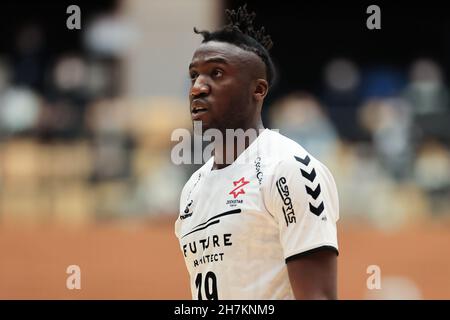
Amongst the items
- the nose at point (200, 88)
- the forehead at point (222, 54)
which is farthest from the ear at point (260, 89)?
the nose at point (200, 88)

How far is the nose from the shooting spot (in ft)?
14.2

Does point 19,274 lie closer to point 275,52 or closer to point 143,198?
point 143,198

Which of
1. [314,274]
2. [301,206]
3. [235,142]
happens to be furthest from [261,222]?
[235,142]

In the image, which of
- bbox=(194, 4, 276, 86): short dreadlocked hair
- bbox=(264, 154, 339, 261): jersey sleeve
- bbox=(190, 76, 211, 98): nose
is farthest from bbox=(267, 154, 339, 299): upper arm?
bbox=(194, 4, 276, 86): short dreadlocked hair

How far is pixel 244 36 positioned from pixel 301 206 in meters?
1.00

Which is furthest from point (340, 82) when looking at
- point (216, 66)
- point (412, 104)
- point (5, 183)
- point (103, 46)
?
point (216, 66)

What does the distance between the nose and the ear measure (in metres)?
0.25

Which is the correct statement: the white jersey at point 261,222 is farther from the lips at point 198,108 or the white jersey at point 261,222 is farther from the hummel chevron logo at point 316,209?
the lips at point 198,108

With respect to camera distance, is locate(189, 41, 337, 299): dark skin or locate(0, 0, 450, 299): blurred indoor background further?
locate(0, 0, 450, 299): blurred indoor background

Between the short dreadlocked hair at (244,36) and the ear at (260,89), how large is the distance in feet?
0.24

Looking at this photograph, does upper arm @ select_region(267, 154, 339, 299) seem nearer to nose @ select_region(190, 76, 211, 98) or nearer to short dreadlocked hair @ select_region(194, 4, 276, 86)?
nose @ select_region(190, 76, 211, 98)

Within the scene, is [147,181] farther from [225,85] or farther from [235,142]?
[225,85]

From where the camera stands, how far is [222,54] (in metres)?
4.34

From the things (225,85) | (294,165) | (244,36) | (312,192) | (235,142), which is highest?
(244,36)
